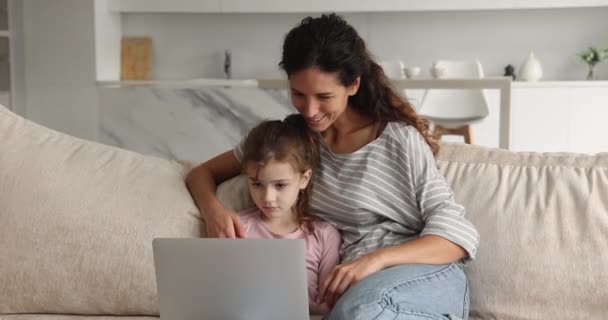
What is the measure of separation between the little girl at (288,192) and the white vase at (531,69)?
351cm

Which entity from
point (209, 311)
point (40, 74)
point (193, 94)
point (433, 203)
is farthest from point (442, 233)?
point (40, 74)

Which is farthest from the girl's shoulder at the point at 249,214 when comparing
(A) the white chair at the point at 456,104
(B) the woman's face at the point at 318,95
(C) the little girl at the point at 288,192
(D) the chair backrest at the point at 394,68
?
A: (D) the chair backrest at the point at 394,68

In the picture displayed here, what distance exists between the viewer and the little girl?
5.70 ft

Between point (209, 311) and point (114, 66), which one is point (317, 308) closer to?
point (209, 311)

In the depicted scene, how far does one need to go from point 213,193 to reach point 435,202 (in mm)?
498

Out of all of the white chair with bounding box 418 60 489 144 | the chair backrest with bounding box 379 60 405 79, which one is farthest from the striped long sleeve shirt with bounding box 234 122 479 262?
the chair backrest with bounding box 379 60 405 79

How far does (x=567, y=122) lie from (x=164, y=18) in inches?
107

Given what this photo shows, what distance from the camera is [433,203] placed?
5.65 ft

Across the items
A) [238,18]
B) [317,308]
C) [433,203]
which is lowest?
[317,308]

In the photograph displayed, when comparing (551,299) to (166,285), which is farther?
(551,299)

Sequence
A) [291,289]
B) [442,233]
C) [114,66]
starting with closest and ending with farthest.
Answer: [291,289] < [442,233] < [114,66]

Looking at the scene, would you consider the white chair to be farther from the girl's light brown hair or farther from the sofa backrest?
the girl's light brown hair

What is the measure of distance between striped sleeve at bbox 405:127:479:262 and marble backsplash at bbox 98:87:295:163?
8.79ft

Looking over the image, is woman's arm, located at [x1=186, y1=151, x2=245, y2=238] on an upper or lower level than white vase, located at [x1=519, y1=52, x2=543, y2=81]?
lower
